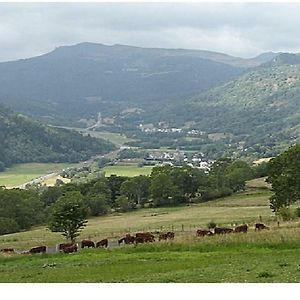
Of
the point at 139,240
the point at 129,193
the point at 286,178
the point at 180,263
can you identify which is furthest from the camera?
the point at 129,193

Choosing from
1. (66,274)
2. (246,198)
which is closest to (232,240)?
(66,274)

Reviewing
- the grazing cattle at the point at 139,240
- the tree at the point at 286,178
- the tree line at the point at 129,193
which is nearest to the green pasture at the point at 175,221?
the tree at the point at 286,178

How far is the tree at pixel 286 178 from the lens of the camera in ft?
172

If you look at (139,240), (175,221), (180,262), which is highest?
(180,262)

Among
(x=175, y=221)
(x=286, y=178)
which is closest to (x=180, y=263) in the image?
(x=286, y=178)

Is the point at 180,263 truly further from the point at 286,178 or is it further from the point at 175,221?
the point at 175,221

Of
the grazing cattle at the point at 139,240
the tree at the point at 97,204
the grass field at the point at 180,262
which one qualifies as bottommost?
the tree at the point at 97,204

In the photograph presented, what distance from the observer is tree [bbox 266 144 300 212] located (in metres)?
52.5

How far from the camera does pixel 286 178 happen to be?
174 feet

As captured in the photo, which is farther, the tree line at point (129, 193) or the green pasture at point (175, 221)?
the tree line at point (129, 193)

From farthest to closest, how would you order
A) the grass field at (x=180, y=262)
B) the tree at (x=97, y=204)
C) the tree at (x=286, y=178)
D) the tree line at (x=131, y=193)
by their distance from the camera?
1. the tree line at (x=131, y=193)
2. the tree at (x=97, y=204)
3. the tree at (x=286, y=178)
4. the grass field at (x=180, y=262)

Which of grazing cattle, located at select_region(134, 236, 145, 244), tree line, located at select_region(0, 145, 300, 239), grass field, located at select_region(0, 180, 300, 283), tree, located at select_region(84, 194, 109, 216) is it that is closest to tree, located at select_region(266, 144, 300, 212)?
grazing cattle, located at select_region(134, 236, 145, 244)

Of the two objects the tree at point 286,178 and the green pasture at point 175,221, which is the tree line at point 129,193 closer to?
the green pasture at point 175,221

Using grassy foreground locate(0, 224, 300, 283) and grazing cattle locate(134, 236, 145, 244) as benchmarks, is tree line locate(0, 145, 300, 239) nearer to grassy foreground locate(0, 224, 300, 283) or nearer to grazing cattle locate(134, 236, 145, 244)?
grazing cattle locate(134, 236, 145, 244)
